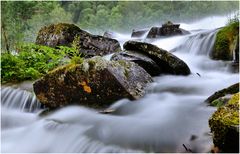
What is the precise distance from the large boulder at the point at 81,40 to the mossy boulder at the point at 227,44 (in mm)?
2604

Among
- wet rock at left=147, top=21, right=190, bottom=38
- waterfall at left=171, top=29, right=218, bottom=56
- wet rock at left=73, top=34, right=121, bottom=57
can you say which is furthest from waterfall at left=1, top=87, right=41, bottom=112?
wet rock at left=147, top=21, right=190, bottom=38

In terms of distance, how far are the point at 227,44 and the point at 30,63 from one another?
13.9 ft

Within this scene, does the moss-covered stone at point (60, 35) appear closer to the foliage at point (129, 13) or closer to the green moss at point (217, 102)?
the green moss at point (217, 102)

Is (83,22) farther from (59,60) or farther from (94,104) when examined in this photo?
(94,104)

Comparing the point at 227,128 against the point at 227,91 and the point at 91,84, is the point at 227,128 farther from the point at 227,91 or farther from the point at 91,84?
the point at 91,84

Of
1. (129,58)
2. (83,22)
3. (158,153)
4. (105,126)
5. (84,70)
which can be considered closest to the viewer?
(158,153)

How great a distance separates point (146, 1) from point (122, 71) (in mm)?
26727

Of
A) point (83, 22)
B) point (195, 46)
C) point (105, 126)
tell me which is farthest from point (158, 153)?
point (83, 22)

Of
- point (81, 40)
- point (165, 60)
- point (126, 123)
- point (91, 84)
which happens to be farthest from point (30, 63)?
point (126, 123)

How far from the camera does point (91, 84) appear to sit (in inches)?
200

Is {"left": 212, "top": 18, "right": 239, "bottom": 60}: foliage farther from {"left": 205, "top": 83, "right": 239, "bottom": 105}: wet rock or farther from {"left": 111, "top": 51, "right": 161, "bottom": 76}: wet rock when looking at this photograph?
{"left": 205, "top": 83, "right": 239, "bottom": 105}: wet rock

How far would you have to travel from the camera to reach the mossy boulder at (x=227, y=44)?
726 cm

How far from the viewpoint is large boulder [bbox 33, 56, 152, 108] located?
16.5 ft

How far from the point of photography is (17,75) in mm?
6969
